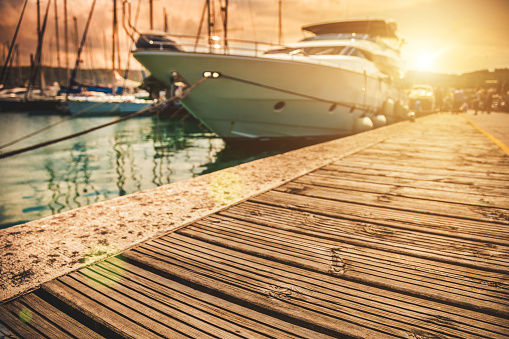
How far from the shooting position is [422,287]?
117 centimetres

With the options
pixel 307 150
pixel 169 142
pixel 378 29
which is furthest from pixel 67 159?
pixel 378 29

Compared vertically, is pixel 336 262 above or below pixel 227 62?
below

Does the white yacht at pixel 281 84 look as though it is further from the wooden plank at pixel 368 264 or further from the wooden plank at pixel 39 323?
the wooden plank at pixel 39 323

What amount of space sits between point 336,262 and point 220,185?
1.40 m

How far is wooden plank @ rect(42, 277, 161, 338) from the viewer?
0.92 meters

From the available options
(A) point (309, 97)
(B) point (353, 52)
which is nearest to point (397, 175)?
(A) point (309, 97)

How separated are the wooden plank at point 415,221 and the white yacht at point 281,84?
16.6 ft

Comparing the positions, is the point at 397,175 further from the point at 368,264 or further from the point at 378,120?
the point at 378,120

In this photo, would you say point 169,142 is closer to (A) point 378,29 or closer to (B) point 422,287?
(A) point 378,29

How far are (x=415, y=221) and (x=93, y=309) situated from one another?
1.74 m

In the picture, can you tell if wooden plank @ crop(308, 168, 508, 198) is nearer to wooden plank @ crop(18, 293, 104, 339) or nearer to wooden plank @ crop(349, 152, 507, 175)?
wooden plank @ crop(349, 152, 507, 175)

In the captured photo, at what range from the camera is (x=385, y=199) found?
2.30m

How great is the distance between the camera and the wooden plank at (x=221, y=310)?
933mm

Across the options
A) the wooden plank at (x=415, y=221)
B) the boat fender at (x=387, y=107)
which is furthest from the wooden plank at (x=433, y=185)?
the boat fender at (x=387, y=107)
